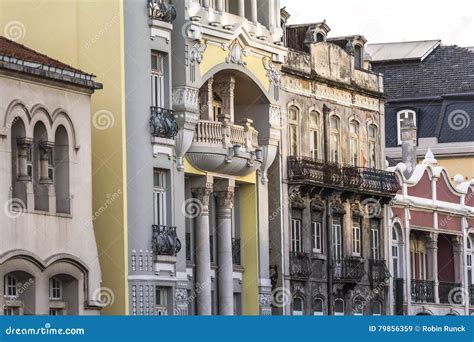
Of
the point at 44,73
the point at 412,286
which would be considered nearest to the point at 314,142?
the point at 412,286

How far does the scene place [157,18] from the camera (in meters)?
61.6

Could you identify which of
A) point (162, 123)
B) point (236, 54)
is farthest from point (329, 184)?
point (162, 123)

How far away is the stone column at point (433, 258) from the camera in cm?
8319

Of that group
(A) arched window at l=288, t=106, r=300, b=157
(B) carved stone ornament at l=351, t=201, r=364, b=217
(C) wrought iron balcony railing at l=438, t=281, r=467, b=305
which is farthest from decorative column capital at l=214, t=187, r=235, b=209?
(C) wrought iron balcony railing at l=438, t=281, r=467, b=305

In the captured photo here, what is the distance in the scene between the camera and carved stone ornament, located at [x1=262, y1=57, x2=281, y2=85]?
6869cm

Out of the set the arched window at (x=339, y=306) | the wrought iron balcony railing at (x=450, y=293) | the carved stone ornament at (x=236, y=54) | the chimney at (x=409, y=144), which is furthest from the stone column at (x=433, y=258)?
the carved stone ornament at (x=236, y=54)

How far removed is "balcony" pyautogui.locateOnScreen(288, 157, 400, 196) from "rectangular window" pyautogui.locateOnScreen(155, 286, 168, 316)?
420 inches

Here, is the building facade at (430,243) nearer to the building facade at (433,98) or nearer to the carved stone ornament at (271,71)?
the building facade at (433,98)

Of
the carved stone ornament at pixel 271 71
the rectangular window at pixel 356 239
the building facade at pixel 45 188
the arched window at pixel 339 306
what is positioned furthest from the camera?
the rectangular window at pixel 356 239

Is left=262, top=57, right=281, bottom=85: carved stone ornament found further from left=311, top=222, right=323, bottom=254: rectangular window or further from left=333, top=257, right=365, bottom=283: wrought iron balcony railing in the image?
left=333, top=257, right=365, bottom=283: wrought iron balcony railing

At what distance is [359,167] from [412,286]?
288 inches

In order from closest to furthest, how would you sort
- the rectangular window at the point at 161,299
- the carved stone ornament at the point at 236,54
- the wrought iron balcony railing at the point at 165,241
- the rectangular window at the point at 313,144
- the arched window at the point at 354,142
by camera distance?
1. the wrought iron balcony railing at the point at 165,241
2. the rectangular window at the point at 161,299
3. the carved stone ornament at the point at 236,54
4. the rectangular window at the point at 313,144
5. the arched window at the point at 354,142

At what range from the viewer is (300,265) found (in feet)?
236

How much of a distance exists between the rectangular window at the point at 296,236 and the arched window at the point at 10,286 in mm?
18280
